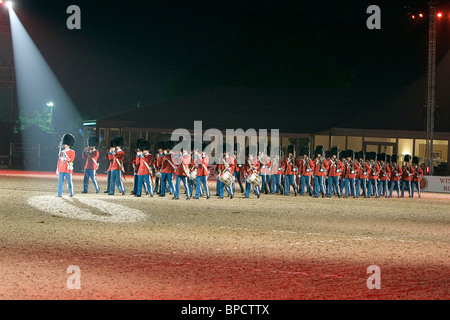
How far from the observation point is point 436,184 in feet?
116

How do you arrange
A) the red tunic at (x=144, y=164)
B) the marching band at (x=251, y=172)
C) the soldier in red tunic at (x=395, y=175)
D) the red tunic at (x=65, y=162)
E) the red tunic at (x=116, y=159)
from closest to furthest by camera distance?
the red tunic at (x=65, y=162) < the red tunic at (x=144, y=164) < the marching band at (x=251, y=172) < the red tunic at (x=116, y=159) < the soldier in red tunic at (x=395, y=175)

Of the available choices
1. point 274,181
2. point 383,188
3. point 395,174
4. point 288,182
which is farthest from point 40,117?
point 395,174

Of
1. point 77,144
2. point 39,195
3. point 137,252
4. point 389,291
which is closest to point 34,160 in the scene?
point 77,144

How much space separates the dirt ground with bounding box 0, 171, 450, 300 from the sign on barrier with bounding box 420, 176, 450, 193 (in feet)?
49.0

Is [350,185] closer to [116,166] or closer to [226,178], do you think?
[226,178]

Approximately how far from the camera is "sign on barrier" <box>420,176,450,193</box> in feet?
116

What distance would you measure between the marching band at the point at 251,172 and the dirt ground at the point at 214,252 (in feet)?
11.2

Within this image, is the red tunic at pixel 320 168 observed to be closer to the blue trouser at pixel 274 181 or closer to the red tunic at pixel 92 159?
the blue trouser at pixel 274 181

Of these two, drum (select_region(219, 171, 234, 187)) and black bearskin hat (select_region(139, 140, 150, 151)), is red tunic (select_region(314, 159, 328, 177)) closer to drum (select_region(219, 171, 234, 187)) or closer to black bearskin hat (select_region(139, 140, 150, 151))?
drum (select_region(219, 171, 234, 187))

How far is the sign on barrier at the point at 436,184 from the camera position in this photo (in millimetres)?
35219

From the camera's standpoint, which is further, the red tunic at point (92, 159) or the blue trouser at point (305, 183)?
the blue trouser at point (305, 183)

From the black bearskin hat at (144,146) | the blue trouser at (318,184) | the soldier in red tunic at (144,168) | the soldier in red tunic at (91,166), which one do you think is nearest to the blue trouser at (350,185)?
the blue trouser at (318,184)

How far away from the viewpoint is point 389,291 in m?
8.59
